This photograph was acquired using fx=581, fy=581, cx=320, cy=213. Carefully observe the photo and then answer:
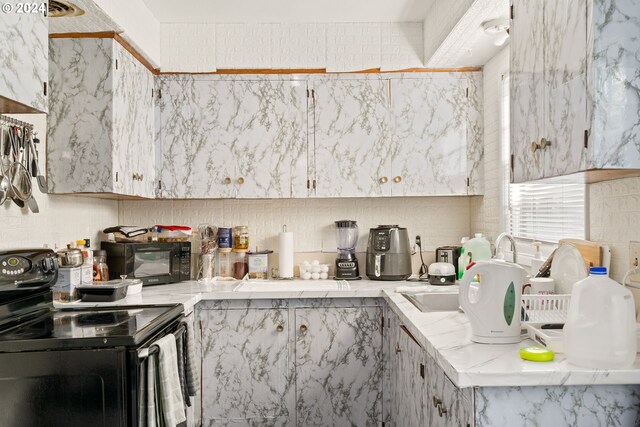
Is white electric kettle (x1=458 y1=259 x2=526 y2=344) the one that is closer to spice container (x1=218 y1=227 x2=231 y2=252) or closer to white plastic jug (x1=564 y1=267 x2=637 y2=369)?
white plastic jug (x1=564 y1=267 x2=637 y2=369)

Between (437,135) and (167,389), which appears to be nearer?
(167,389)

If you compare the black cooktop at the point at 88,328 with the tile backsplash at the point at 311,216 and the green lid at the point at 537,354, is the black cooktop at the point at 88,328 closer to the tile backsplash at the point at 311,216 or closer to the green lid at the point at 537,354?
the green lid at the point at 537,354

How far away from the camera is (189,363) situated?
8.86 ft

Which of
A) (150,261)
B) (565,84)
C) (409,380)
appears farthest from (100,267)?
(565,84)

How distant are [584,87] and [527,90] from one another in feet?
1.46

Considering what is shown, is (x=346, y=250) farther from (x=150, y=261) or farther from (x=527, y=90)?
(x=527, y=90)

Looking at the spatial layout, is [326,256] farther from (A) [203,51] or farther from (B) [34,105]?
(B) [34,105]

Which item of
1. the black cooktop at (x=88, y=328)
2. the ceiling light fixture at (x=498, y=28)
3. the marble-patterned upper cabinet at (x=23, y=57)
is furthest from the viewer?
the ceiling light fixture at (x=498, y=28)

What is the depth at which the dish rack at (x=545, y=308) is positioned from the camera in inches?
83.4

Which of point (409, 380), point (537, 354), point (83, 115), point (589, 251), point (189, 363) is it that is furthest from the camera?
point (83, 115)

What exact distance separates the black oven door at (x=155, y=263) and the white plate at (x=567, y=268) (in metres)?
2.20

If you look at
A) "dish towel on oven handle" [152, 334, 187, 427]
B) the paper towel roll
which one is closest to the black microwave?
the paper towel roll

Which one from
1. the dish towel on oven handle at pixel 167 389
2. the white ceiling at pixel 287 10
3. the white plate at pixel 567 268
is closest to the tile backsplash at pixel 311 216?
the white ceiling at pixel 287 10

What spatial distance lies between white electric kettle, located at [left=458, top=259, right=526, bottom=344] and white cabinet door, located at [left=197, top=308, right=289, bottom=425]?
161 cm
